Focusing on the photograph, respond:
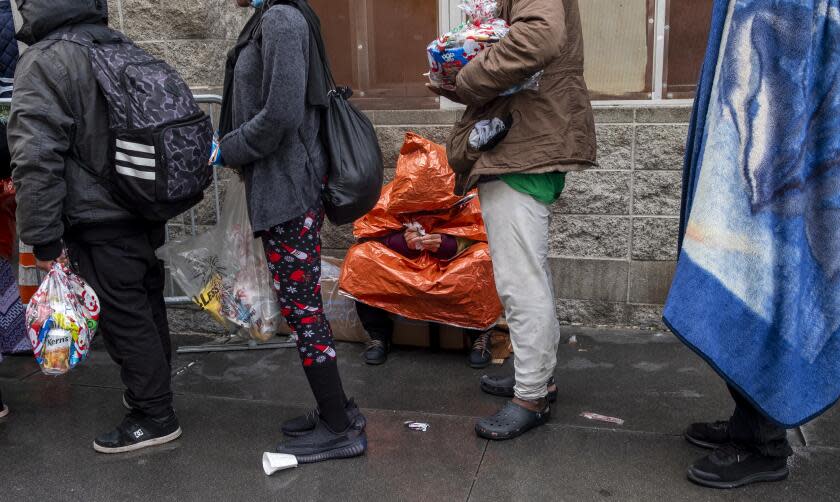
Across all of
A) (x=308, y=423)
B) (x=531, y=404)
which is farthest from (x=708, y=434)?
(x=308, y=423)

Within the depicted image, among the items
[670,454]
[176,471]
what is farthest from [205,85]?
[670,454]

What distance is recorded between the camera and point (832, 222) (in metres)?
2.59

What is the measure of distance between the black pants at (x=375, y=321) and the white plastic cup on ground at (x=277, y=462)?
134 centimetres

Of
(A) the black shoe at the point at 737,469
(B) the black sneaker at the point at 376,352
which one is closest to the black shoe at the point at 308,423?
(B) the black sneaker at the point at 376,352

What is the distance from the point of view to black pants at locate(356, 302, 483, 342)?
14.7 feet

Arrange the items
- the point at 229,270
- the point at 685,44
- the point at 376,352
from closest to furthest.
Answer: the point at 229,270, the point at 376,352, the point at 685,44

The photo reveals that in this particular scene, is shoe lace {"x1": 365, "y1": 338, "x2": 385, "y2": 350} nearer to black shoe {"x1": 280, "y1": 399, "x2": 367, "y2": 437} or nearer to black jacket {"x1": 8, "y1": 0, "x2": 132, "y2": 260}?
black shoe {"x1": 280, "y1": 399, "x2": 367, "y2": 437}

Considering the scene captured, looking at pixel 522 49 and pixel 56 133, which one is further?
pixel 56 133

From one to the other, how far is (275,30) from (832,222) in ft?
6.52

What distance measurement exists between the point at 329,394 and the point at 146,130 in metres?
1.27

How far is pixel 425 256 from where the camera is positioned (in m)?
4.32

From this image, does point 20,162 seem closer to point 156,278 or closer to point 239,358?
point 156,278

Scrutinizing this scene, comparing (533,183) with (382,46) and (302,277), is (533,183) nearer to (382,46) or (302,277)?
(302,277)

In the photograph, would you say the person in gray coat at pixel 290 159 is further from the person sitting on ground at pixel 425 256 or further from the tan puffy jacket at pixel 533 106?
the person sitting on ground at pixel 425 256
